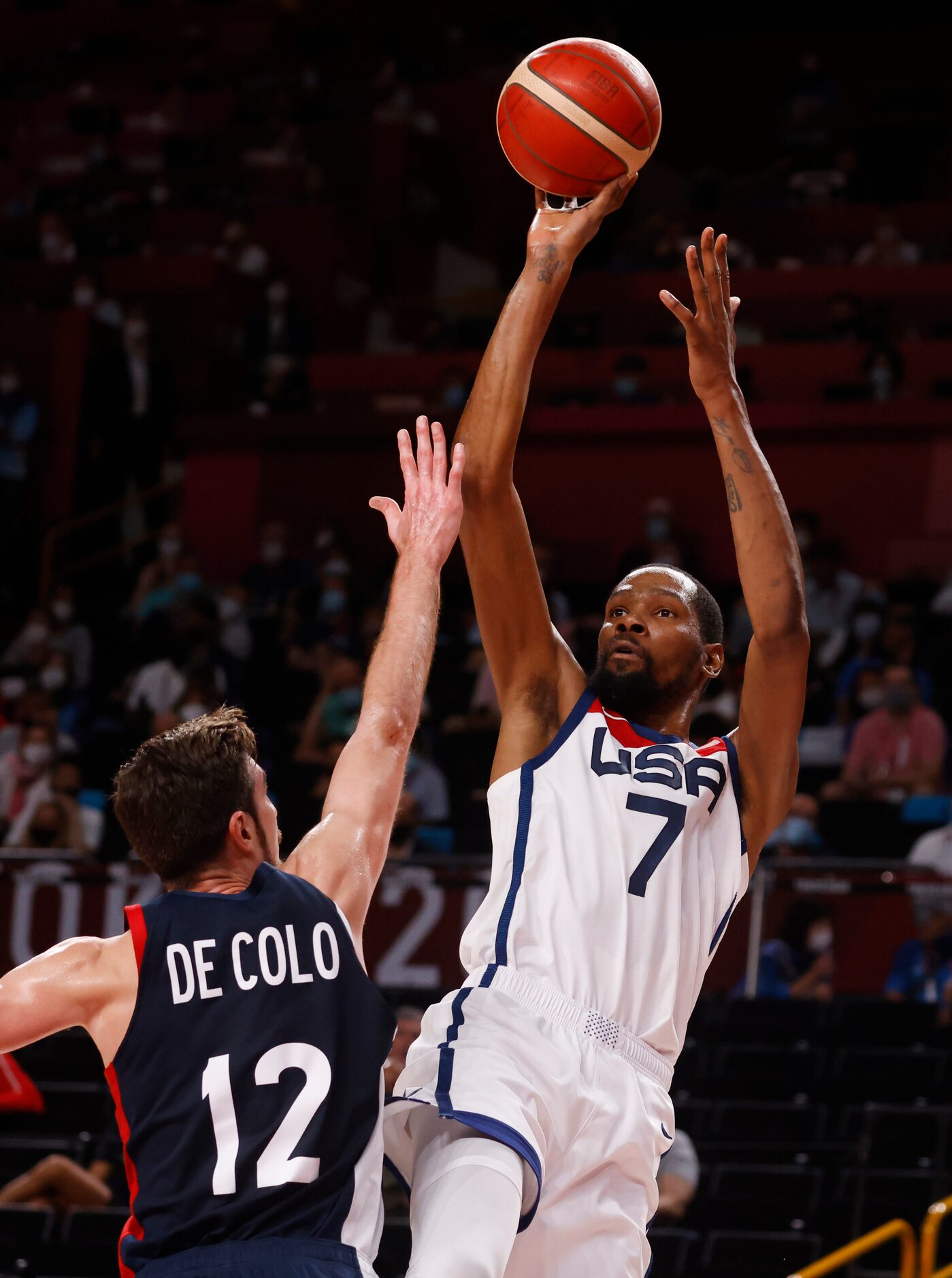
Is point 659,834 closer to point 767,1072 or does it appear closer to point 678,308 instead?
point 678,308

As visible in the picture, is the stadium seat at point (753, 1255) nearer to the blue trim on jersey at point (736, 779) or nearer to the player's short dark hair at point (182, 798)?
the blue trim on jersey at point (736, 779)

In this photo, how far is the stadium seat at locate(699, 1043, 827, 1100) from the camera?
8367mm

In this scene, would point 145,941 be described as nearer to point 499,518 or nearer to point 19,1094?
point 499,518

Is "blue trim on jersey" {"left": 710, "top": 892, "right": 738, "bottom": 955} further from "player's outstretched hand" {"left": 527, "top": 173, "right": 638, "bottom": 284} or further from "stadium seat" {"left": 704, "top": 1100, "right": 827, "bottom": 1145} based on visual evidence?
"stadium seat" {"left": 704, "top": 1100, "right": 827, "bottom": 1145}

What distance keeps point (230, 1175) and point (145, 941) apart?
0.43 metres

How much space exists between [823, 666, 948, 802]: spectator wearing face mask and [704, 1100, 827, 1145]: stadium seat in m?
2.85

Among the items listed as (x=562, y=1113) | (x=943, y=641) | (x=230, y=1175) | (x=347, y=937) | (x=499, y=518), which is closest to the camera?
(x=230, y=1175)

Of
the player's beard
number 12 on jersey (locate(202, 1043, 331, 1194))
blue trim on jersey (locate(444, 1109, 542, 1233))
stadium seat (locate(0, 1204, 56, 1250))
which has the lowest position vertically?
stadium seat (locate(0, 1204, 56, 1250))

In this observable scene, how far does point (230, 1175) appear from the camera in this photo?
297 cm

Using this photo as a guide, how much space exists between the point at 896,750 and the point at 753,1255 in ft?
15.6

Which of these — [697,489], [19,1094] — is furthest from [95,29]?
[19,1094]

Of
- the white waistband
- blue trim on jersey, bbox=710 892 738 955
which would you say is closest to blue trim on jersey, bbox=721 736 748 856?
blue trim on jersey, bbox=710 892 738 955

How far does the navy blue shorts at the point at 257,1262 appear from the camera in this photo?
2.93 m

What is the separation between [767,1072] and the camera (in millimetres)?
8438
